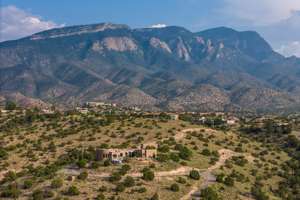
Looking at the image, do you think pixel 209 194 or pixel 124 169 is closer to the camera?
pixel 209 194

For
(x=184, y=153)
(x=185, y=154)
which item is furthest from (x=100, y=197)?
(x=184, y=153)

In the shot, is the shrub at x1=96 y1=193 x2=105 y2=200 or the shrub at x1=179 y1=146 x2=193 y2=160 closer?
the shrub at x1=96 y1=193 x2=105 y2=200

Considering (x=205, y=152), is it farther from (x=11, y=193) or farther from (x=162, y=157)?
(x=11, y=193)

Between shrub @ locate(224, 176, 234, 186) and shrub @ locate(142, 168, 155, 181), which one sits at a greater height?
shrub @ locate(142, 168, 155, 181)

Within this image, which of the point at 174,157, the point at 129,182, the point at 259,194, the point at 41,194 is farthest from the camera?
the point at 174,157

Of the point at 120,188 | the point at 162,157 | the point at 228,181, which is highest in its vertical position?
the point at 162,157

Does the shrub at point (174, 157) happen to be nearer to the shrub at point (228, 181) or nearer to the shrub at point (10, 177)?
the shrub at point (228, 181)

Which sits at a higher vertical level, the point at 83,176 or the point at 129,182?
the point at 83,176

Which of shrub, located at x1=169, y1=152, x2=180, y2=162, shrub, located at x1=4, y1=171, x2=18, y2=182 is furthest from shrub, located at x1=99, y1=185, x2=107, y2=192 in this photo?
shrub, located at x1=169, y1=152, x2=180, y2=162

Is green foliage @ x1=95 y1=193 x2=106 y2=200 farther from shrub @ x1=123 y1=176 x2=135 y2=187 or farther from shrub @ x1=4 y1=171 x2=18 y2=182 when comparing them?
shrub @ x1=4 y1=171 x2=18 y2=182

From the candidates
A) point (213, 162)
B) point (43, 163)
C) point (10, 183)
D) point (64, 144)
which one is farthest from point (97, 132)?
point (10, 183)

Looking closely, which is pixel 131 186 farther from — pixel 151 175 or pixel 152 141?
pixel 152 141
